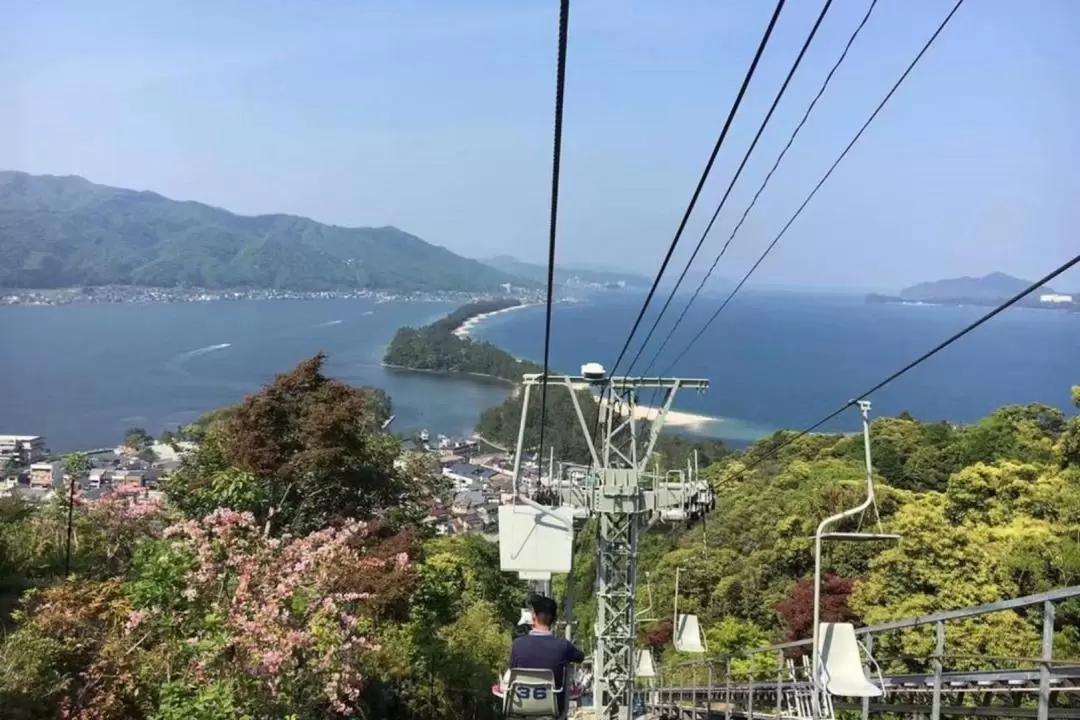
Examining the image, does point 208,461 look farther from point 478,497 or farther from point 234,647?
point 478,497

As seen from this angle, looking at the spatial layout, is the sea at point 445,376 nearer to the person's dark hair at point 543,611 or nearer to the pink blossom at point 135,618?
the pink blossom at point 135,618

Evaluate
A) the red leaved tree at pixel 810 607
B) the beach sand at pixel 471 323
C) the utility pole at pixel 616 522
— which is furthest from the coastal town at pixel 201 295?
the utility pole at pixel 616 522

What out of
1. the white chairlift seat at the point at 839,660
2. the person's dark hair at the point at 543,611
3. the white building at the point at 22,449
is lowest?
the white building at the point at 22,449

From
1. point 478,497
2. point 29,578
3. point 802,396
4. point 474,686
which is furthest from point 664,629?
point 802,396

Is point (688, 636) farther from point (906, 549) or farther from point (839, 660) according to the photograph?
point (906, 549)

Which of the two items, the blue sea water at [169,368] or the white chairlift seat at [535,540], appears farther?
the blue sea water at [169,368]

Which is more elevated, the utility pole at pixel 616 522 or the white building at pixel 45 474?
the utility pole at pixel 616 522

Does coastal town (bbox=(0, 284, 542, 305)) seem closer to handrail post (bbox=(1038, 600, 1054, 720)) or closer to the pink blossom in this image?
the pink blossom
